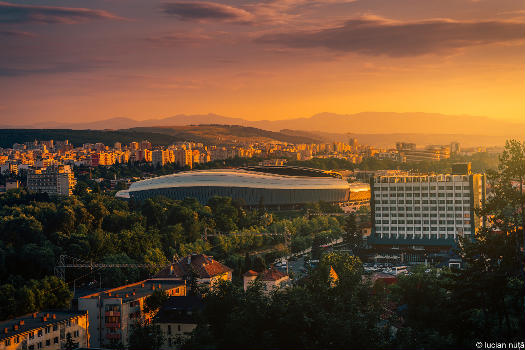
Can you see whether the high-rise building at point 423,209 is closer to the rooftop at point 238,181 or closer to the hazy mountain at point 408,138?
the rooftop at point 238,181

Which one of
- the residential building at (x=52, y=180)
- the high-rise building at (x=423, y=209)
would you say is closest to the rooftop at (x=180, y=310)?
the high-rise building at (x=423, y=209)

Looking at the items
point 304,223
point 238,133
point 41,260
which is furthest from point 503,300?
point 238,133

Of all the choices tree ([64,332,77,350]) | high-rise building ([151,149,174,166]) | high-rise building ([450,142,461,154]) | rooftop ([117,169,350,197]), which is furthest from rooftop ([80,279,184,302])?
high-rise building ([450,142,461,154])

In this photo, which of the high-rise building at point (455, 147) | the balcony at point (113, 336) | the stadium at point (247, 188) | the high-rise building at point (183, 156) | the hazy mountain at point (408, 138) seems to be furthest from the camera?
the hazy mountain at point (408, 138)

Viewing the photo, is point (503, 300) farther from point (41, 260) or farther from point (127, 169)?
point (127, 169)

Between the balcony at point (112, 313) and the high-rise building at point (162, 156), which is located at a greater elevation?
the high-rise building at point (162, 156)

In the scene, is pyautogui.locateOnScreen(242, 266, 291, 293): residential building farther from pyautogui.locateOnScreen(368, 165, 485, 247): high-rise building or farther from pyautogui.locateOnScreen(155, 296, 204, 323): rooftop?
pyautogui.locateOnScreen(368, 165, 485, 247): high-rise building
